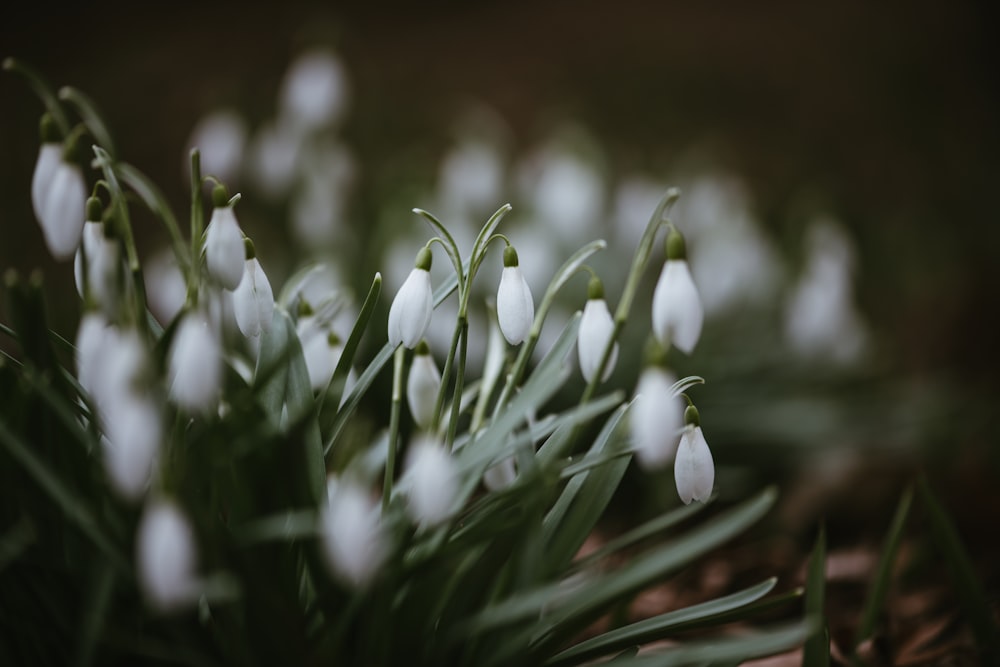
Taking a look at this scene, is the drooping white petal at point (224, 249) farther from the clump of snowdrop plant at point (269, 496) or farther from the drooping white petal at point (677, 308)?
the drooping white petal at point (677, 308)

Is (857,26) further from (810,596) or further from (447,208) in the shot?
(810,596)

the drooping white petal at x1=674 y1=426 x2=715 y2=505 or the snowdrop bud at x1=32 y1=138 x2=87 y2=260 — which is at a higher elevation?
the snowdrop bud at x1=32 y1=138 x2=87 y2=260

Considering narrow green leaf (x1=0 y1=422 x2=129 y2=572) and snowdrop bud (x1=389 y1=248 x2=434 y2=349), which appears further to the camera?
snowdrop bud (x1=389 y1=248 x2=434 y2=349)

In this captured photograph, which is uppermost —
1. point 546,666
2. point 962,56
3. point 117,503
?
point 962,56

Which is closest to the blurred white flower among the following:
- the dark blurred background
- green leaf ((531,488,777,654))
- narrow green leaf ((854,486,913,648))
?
the dark blurred background

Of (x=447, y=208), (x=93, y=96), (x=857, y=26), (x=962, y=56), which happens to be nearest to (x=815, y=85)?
(x=857, y=26)

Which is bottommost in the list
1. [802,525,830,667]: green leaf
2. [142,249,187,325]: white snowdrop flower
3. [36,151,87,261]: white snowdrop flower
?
[802,525,830,667]: green leaf

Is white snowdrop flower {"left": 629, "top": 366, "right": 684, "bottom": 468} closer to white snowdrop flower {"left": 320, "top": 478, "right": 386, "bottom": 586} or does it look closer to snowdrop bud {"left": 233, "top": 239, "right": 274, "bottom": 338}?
white snowdrop flower {"left": 320, "top": 478, "right": 386, "bottom": 586}
